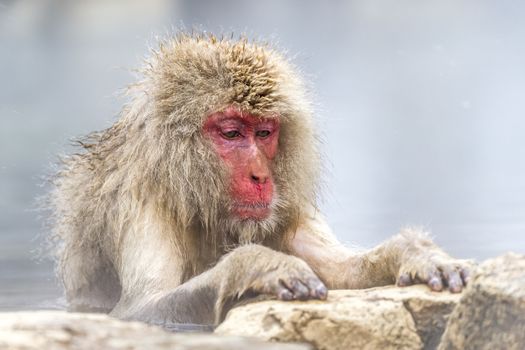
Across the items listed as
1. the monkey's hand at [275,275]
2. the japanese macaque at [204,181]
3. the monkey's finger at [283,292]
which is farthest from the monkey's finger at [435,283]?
the monkey's finger at [283,292]

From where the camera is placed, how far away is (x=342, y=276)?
5.09 m

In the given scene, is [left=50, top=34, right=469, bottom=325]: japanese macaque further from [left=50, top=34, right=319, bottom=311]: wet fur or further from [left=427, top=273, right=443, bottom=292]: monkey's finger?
[left=427, top=273, right=443, bottom=292]: monkey's finger

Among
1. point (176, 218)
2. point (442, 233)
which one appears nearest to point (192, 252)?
point (176, 218)

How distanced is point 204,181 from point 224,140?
9.6 inches

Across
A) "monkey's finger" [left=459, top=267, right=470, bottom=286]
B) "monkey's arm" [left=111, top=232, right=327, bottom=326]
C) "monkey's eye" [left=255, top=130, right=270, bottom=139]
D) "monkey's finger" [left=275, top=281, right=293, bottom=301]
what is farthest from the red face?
"monkey's finger" [left=459, top=267, right=470, bottom=286]

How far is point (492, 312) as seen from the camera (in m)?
2.99

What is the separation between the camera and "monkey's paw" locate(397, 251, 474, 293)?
390 cm

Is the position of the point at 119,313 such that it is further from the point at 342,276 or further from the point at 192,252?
the point at 342,276

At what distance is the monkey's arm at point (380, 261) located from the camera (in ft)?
13.1

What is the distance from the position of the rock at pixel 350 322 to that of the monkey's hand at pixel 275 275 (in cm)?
8

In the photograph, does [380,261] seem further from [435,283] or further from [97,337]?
[97,337]

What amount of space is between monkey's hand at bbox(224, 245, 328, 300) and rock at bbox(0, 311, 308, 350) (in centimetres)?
107


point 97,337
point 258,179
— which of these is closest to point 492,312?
point 97,337

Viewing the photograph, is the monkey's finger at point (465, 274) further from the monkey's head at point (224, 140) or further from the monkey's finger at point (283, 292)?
the monkey's head at point (224, 140)
